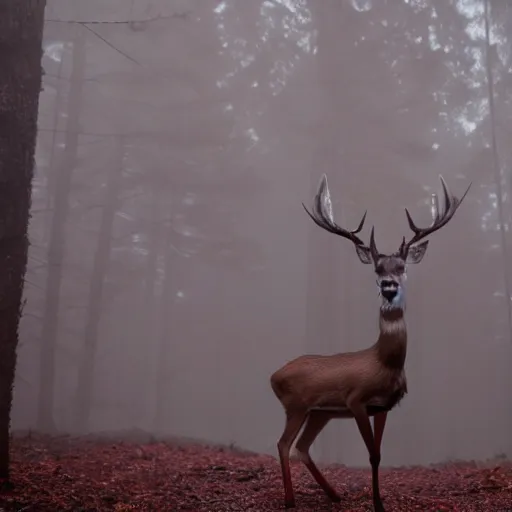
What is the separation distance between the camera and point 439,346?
2370 cm

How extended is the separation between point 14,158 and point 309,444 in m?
3.63

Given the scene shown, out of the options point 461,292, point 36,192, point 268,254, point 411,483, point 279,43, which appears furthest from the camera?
point 268,254

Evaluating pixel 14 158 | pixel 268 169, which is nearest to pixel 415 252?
pixel 14 158

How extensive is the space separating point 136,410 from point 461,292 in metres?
14.6

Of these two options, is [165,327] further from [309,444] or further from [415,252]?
[415,252]

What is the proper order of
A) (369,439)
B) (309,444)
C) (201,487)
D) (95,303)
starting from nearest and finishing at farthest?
(369,439) < (309,444) < (201,487) < (95,303)

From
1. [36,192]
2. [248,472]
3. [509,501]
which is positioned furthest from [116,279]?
[509,501]

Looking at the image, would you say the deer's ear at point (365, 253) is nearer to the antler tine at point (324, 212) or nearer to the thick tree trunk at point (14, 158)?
the antler tine at point (324, 212)

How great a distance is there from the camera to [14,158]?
16.3ft

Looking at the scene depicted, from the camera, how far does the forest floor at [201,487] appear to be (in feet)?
14.8

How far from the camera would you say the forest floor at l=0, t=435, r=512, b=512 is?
451 cm

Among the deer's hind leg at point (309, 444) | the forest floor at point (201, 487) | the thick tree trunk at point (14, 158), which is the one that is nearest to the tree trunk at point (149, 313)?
the forest floor at point (201, 487)

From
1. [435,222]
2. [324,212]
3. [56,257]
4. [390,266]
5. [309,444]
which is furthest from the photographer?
[56,257]

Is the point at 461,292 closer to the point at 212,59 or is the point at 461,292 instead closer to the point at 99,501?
the point at 212,59
